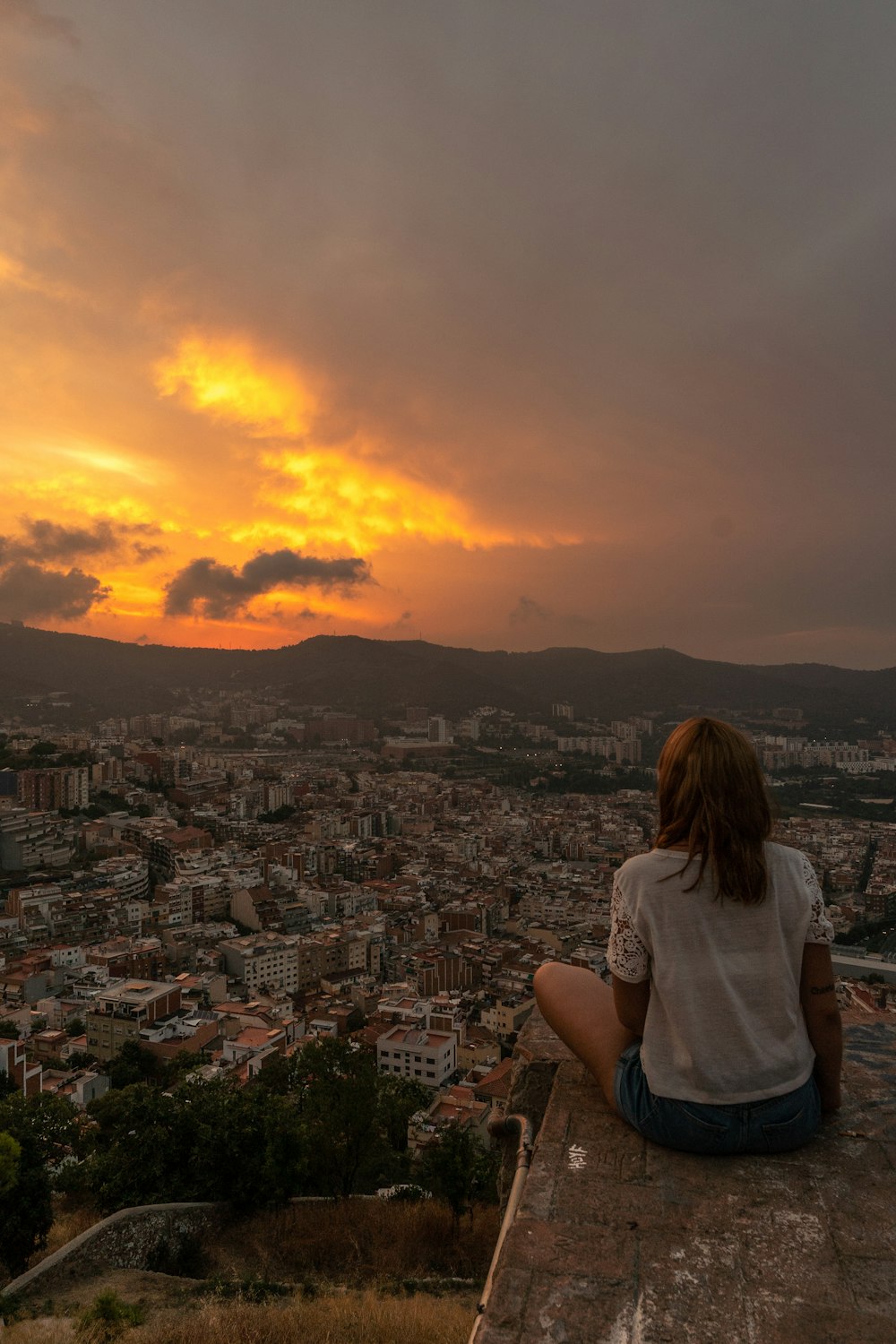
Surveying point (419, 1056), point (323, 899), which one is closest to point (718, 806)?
point (419, 1056)

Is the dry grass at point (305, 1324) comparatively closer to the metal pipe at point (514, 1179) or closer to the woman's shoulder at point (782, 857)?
the metal pipe at point (514, 1179)

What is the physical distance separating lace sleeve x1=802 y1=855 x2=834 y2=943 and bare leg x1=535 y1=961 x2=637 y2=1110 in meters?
0.34

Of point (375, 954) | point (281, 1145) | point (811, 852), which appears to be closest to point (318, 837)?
point (375, 954)

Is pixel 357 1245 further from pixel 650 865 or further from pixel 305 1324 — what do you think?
pixel 650 865

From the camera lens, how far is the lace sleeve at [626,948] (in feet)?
3.77

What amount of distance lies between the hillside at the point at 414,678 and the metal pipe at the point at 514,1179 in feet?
157

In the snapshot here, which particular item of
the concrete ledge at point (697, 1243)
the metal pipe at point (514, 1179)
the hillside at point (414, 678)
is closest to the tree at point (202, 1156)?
the metal pipe at point (514, 1179)

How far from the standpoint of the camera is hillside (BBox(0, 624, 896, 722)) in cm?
5012

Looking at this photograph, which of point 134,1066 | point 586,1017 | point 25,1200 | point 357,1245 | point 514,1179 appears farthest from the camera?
point 134,1066

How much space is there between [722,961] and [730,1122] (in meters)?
0.24

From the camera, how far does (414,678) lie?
67.4 m

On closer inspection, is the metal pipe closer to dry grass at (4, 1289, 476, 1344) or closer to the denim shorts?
the denim shorts

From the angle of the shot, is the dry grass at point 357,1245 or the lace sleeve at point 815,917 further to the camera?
the dry grass at point 357,1245

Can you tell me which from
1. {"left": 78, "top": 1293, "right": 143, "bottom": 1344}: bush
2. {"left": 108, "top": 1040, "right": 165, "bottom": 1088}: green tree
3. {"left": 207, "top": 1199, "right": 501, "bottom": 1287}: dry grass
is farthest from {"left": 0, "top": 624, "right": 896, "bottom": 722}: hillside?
{"left": 78, "top": 1293, "right": 143, "bottom": 1344}: bush
